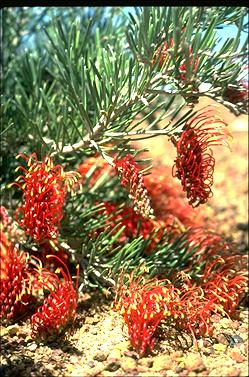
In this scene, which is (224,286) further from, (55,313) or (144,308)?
(55,313)

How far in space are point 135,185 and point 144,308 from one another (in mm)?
284

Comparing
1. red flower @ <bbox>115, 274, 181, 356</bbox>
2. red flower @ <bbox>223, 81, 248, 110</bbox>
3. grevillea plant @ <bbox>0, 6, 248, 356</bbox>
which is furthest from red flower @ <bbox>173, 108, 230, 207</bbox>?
red flower @ <bbox>115, 274, 181, 356</bbox>

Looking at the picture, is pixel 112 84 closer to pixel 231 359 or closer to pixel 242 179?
pixel 231 359

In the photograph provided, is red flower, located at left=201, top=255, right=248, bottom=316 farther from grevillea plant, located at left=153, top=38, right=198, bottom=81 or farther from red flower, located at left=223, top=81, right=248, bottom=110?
grevillea plant, located at left=153, top=38, right=198, bottom=81

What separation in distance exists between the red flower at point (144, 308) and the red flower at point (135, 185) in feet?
0.63

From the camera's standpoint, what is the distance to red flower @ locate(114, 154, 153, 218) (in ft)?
4.52

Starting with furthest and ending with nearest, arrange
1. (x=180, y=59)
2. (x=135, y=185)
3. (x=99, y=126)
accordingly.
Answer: (x=99, y=126) < (x=135, y=185) < (x=180, y=59)

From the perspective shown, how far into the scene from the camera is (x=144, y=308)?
1380 millimetres

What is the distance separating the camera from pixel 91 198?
74.6 inches

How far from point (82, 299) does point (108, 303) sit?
0.30 ft

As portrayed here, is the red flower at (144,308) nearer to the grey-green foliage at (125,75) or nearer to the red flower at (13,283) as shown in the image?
the red flower at (13,283)

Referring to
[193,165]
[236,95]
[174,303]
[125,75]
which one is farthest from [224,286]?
[125,75]

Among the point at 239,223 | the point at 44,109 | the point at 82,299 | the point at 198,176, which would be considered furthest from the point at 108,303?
the point at 239,223

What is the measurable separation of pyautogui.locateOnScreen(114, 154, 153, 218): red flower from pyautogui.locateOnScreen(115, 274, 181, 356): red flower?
19cm
